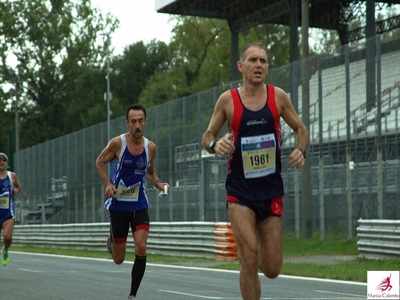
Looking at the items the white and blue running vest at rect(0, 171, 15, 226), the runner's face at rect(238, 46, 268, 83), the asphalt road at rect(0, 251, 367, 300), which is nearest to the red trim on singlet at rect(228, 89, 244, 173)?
the runner's face at rect(238, 46, 268, 83)

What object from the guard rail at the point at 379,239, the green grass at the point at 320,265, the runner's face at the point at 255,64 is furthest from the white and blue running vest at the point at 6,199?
the runner's face at the point at 255,64

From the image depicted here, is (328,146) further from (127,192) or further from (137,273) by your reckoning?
(137,273)

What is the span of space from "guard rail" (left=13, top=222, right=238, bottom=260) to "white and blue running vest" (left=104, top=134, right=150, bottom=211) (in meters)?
12.2

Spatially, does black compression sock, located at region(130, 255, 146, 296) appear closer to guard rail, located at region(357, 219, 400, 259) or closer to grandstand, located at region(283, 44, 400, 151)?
guard rail, located at region(357, 219, 400, 259)

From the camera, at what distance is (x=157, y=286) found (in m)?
16.1

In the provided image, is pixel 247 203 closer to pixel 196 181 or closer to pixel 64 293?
pixel 64 293

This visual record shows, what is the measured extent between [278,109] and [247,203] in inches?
32.9

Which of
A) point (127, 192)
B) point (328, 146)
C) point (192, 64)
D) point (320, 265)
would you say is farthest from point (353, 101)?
point (192, 64)

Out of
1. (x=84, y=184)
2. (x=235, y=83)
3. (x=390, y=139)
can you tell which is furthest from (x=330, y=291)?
(x=84, y=184)

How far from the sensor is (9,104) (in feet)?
314

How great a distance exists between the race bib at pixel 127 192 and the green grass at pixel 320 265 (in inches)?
222

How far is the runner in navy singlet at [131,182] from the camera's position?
12.6 metres

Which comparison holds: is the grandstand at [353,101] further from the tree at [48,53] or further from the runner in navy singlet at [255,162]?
the tree at [48,53]

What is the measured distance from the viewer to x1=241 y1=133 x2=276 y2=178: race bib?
29.4ft
